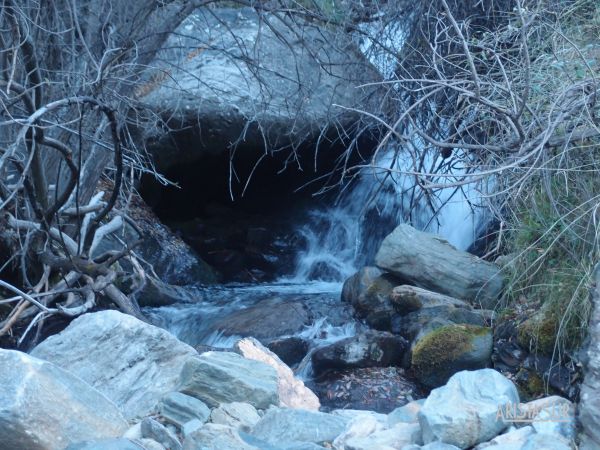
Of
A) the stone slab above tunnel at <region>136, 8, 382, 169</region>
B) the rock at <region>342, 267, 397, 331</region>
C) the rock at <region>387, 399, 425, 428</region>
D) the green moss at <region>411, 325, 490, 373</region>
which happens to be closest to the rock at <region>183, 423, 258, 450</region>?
the rock at <region>387, 399, 425, 428</region>

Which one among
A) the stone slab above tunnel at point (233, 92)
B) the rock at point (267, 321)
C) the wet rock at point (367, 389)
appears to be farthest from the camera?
the stone slab above tunnel at point (233, 92)

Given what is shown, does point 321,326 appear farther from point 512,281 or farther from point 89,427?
point 89,427

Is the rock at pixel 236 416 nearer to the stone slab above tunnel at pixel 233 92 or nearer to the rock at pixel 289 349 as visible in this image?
the rock at pixel 289 349

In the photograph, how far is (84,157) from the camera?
5.87m

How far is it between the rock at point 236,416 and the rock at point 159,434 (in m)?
0.22

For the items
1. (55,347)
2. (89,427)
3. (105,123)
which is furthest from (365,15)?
(89,427)

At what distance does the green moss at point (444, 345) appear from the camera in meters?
5.41

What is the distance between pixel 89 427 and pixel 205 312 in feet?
13.0

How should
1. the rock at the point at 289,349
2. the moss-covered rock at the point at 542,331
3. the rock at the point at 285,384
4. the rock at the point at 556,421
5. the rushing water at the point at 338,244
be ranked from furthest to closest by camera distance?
the rushing water at the point at 338,244 → the rock at the point at 289,349 → the moss-covered rock at the point at 542,331 → the rock at the point at 285,384 → the rock at the point at 556,421

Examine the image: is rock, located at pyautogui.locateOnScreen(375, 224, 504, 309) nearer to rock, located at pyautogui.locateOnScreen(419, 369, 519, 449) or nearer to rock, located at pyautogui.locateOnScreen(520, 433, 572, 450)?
rock, located at pyautogui.locateOnScreen(419, 369, 519, 449)

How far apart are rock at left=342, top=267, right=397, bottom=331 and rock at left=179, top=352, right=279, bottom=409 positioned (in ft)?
9.35

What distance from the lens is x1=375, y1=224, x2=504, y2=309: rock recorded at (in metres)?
6.18

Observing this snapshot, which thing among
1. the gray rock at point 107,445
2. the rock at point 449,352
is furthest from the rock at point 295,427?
the rock at point 449,352

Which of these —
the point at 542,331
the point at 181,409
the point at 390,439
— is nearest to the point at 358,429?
the point at 390,439
